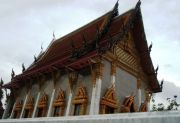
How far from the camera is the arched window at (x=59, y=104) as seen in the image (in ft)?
48.4

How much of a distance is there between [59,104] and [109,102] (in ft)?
9.98

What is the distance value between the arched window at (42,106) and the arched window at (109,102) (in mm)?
4412

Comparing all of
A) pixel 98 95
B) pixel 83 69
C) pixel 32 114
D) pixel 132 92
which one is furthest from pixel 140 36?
pixel 32 114

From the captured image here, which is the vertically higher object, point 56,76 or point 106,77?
point 56,76

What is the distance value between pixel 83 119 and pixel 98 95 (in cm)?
523

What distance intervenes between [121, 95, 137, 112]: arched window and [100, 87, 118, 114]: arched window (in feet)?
1.57

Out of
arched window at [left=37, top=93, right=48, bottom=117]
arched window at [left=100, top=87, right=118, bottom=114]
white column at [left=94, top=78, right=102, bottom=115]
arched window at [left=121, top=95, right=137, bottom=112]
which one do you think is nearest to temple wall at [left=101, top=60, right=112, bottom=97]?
arched window at [left=100, top=87, right=118, bottom=114]

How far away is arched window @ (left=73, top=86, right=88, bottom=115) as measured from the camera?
13273mm

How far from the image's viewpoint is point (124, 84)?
50.6 ft

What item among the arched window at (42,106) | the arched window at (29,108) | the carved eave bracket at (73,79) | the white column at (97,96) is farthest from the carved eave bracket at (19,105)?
the white column at (97,96)

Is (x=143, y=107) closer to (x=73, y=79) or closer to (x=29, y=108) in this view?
(x=73, y=79)

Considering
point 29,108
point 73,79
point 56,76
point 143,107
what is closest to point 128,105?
point 143,107

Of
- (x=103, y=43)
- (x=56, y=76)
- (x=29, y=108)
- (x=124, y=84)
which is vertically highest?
(x=103, y=43)

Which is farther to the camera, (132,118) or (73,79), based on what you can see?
(73,79)
